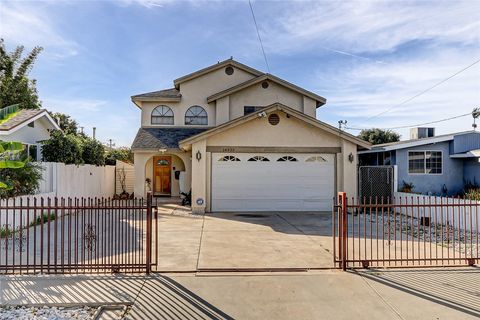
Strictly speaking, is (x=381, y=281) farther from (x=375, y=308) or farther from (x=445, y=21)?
(x=445, y=21)

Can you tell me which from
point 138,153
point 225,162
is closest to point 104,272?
point 225,162

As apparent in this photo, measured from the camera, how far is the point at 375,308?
5.24m

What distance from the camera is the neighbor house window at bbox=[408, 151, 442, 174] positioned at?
1862cm

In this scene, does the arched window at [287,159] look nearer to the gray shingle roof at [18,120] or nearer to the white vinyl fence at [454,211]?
the white vinyl fence at [454,211]

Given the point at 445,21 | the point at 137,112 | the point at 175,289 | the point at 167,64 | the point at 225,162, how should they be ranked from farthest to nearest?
1. the point at 137,112
2. the point at 167,64
3. the point at 225,162
4. the point at 445,21
5. the point at 175,289

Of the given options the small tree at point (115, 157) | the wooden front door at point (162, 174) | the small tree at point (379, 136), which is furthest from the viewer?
the small tree at point (379, 136)

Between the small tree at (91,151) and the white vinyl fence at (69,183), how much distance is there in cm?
55

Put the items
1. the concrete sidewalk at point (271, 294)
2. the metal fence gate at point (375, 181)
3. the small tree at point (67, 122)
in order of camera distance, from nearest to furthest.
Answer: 1. the concrete sidewalk at point (271, 294)
2. the metal fence gate at point (375, 181)
3. the small tree at point (67, 122)

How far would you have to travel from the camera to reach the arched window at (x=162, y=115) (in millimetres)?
20516

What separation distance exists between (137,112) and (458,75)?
18758mm

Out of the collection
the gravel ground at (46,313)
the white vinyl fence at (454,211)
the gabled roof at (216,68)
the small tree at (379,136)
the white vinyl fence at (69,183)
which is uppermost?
the gabled roof at (216,68)

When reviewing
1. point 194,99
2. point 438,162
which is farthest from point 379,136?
point 194,99

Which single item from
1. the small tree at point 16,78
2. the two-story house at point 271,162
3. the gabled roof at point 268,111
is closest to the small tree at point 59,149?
the two-story house at point 271,162

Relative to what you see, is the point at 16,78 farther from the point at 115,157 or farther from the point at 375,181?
the point at 375,181
